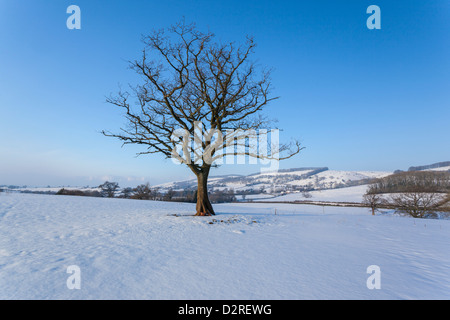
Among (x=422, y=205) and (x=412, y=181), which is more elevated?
(x=412, y=181)

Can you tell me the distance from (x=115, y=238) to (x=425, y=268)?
917 centimetres

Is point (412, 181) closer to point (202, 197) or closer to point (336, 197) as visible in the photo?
point (336, 197)

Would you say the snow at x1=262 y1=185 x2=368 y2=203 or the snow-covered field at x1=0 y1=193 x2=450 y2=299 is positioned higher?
the snow-covered field at x1=0 y1=193 x2=450 y2=299

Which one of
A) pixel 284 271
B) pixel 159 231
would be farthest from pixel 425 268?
pixel 159 231

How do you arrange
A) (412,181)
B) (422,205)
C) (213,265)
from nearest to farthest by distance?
(213,265), (422,205), (412,181)

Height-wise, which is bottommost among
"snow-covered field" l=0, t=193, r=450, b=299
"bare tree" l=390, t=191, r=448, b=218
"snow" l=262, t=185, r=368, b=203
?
"snow" l=262, t=185, r=368, b=203

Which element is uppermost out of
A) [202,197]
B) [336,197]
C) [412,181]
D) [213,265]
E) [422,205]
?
[202,197]

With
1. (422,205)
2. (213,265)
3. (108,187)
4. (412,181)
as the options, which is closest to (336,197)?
(412,181)

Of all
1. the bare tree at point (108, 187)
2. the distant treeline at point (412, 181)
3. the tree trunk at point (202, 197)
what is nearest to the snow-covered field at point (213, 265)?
the tree trunk at point (202, 197)

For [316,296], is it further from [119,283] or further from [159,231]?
[159,231]

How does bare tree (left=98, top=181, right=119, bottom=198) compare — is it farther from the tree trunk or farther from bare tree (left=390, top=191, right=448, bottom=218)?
bare tree (left=390, top=191, right=448, bottom=218)

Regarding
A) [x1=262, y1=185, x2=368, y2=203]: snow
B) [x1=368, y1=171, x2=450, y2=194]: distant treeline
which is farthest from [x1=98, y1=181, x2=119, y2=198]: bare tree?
[x1=368, y1=171, x2=450, y2=194]: distant treeline

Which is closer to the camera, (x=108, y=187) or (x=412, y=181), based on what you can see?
(x=108, y=187)

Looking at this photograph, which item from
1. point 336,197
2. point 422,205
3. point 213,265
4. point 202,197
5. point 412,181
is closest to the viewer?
point 213,265
